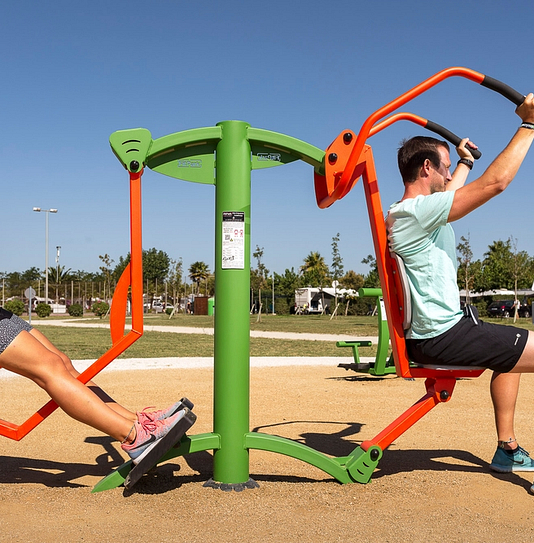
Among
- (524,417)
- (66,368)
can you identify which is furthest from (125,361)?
(66,368)

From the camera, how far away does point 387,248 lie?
109 inches

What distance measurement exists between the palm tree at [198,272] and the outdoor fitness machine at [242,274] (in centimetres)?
7029

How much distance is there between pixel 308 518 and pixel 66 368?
47.6 inches

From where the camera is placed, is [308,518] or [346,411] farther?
[346,411]

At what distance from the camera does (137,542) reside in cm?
210

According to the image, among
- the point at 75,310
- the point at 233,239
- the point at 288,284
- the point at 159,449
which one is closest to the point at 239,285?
the point at 233,239

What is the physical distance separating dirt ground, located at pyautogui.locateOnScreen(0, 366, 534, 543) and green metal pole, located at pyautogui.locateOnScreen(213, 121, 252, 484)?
0.65 ft

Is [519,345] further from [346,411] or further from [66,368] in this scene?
[346,411]

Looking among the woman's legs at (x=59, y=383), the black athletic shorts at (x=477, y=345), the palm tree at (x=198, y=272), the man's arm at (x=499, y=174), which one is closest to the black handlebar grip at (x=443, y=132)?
the man's arm at (x=499, y=174)

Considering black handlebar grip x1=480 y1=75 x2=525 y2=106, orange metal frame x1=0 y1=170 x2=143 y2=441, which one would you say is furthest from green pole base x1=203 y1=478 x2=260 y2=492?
black handlebar grip x1=480 y1=75 x2=525 y2=106

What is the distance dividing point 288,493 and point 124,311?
1.12 metres

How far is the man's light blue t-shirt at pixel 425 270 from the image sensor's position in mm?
2590

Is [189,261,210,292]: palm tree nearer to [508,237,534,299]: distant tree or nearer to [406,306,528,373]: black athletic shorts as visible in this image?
[508,237,534,299]: distant tree

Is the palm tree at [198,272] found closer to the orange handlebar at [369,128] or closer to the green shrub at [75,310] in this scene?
the green shrub at [75,310]
